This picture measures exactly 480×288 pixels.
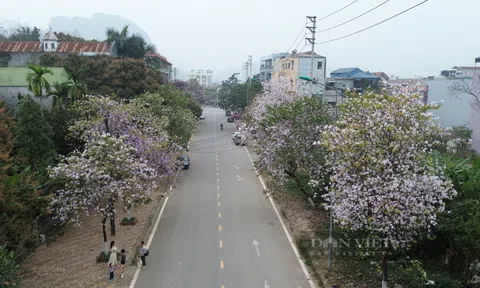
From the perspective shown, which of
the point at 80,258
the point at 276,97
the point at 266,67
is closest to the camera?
the point at 80,258

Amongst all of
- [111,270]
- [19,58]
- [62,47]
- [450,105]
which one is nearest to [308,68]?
[450,105]

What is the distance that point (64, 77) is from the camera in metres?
31.9

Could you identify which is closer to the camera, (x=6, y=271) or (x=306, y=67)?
(x=6, y=271)

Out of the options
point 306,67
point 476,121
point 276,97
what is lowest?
point 476,121

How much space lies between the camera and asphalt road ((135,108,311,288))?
15.6 meters

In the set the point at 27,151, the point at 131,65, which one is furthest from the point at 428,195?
the point at 131,65

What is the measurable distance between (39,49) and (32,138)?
38491 millimetres

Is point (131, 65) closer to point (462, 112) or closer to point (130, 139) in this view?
point (130, 139)

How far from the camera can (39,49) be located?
2100 inches

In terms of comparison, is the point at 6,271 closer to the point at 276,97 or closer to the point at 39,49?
the point at 276,97

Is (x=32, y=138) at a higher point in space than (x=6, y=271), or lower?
higher

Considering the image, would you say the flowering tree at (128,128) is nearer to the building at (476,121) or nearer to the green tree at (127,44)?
the building at (476,121)

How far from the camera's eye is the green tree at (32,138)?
20234 millimetres

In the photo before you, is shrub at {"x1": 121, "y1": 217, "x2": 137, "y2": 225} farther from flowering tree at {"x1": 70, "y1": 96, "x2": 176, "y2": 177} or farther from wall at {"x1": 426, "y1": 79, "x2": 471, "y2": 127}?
wall at {"x1": 426, "y1": 79, "x2": 471, "y2": 127}
